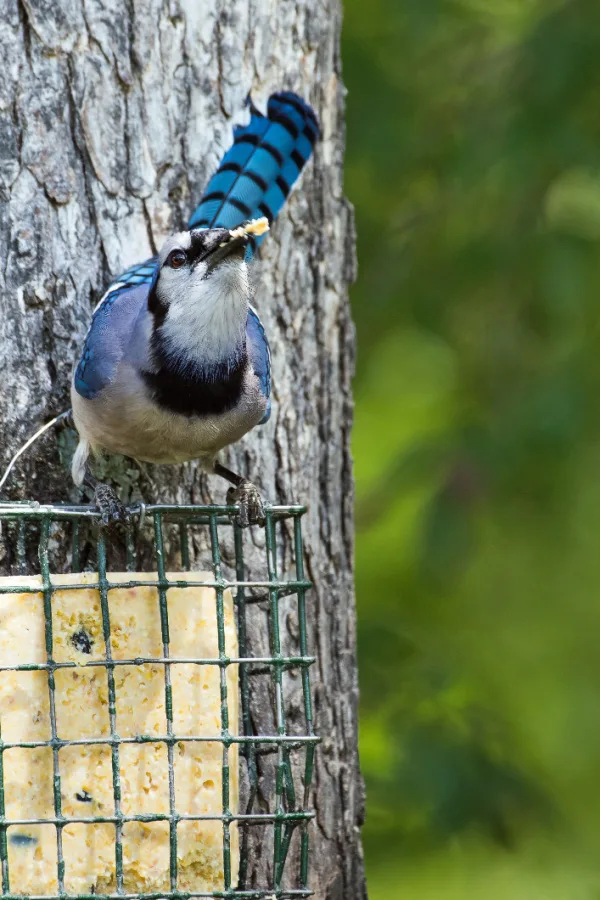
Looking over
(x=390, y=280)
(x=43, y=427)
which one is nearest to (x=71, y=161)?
(x=43, y=427)

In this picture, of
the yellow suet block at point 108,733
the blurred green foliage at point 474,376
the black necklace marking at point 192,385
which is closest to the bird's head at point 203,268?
the black necklace marking at point 192,385

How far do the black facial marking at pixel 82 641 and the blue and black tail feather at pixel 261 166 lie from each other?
3.91 ft

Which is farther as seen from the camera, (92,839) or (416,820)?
(416,820)

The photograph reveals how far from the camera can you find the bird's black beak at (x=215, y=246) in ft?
9.55

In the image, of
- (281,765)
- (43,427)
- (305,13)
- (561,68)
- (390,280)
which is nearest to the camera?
(281,765)

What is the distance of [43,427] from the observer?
3.34 metres

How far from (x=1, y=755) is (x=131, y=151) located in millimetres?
1681

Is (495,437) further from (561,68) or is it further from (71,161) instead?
(71,161)

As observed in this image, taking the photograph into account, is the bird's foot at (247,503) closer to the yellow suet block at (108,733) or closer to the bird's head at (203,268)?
the yellow suet block at (108,733)

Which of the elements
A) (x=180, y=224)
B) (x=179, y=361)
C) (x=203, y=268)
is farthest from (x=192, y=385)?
(x=180, y=224)

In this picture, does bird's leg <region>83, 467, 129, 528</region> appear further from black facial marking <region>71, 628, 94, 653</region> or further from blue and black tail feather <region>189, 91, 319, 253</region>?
blue and black tail feather <region>189, 91, 319, 253</region>

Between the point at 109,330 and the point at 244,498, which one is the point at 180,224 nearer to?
the point at 109,330

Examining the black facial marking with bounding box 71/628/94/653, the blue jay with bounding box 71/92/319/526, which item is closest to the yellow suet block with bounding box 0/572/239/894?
the black facial marking with bounding box 71/628/94/653

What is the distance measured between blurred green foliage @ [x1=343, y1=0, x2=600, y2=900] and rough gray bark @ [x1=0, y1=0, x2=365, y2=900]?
1.07 meters
